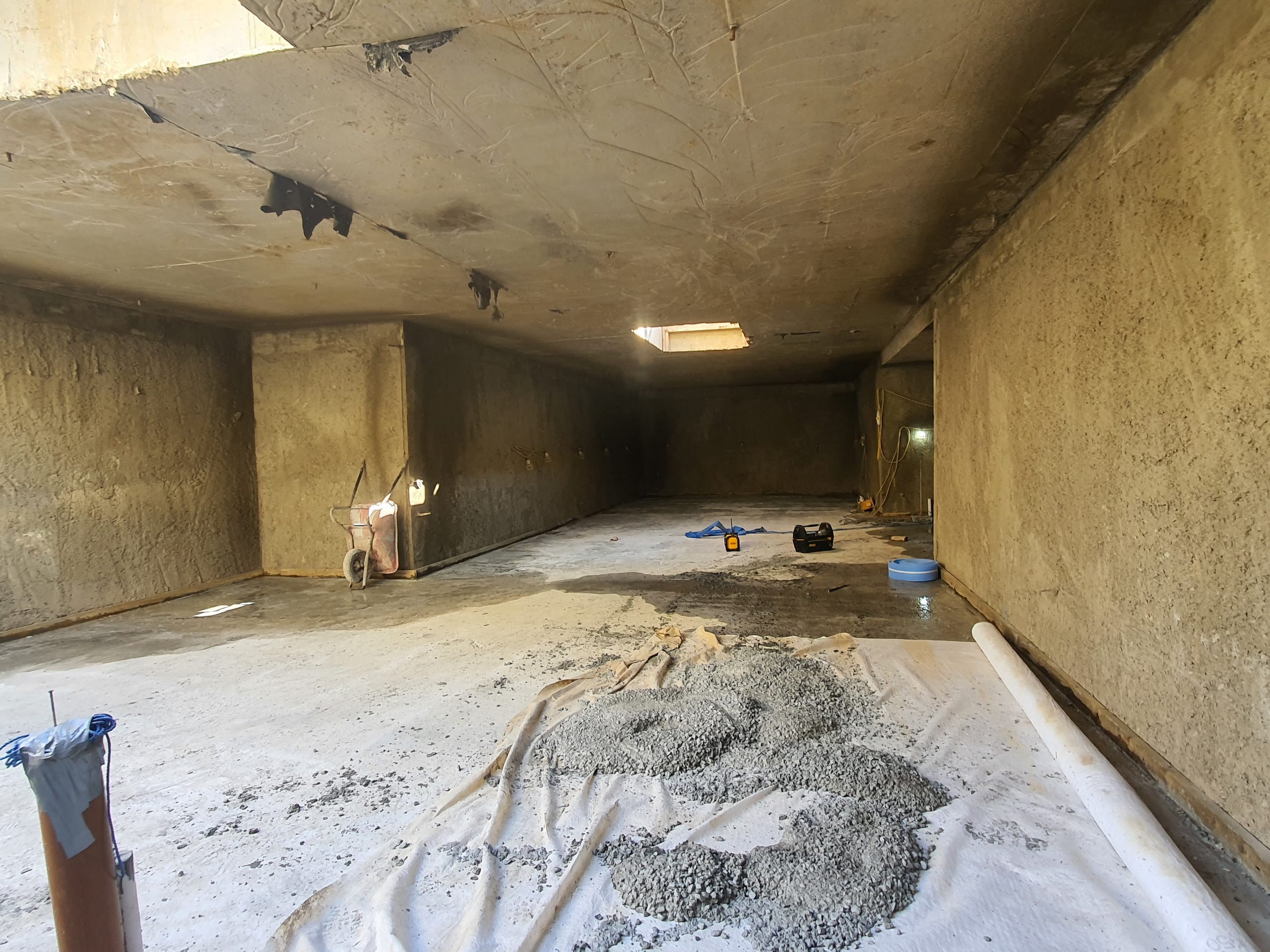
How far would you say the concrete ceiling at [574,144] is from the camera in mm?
1795

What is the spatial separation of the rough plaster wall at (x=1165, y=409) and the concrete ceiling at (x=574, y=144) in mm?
289

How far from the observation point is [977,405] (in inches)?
152

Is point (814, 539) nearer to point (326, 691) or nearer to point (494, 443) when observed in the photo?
point (494, 443)

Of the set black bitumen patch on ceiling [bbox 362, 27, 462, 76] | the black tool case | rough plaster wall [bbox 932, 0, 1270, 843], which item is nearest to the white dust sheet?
rough plaster wall [bbox 932, 0, 1270, 843]

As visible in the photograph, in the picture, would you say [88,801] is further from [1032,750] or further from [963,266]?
[963,266]

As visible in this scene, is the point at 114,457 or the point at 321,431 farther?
the point at 321,431

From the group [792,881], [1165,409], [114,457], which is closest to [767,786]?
[792,881]

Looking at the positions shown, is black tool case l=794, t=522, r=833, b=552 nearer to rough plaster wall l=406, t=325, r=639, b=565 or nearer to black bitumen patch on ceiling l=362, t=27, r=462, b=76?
rough plaster wall l=406, t=325, r=639, b=565

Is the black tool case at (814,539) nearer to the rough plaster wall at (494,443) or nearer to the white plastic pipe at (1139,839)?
the rough plaster wall at (494,443)

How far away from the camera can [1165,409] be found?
188 centimetres

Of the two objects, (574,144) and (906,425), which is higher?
(574,144)

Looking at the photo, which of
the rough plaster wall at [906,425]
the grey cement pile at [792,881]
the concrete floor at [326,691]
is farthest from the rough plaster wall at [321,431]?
the rough plaster wall at [906,425]

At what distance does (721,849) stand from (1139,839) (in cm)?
105

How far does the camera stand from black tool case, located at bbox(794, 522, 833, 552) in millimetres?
6203
